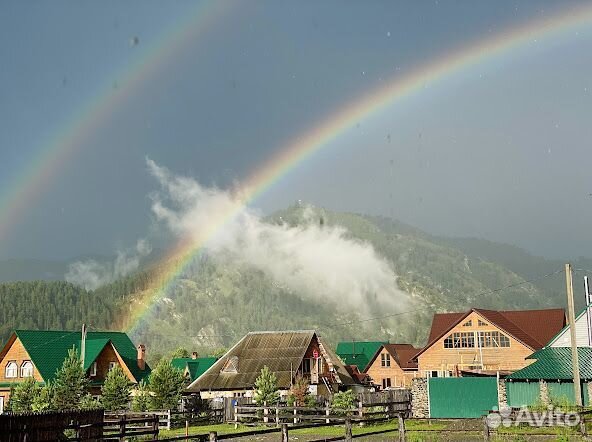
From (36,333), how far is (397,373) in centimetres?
4725

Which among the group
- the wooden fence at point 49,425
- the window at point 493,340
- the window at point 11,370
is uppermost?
the window at point 493,340

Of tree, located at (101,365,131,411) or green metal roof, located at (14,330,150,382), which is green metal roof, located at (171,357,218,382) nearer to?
green metal roof, located at (14,330,150,382)

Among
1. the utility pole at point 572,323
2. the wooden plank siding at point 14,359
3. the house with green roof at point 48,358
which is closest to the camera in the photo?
the utility pole at point 572,323

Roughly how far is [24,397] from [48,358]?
13874 millimetres

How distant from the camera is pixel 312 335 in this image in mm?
67688

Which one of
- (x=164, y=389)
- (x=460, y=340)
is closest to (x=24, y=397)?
(x=164, y=389)

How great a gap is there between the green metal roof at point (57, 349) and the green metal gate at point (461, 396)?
1143 inches

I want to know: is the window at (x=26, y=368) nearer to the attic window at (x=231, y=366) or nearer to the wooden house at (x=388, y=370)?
the attic window at (x=231, y=366)

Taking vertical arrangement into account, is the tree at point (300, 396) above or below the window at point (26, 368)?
below

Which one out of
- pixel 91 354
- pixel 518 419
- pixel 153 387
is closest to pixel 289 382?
pixel 153 387

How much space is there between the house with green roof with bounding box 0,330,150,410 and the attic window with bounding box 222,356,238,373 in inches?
319

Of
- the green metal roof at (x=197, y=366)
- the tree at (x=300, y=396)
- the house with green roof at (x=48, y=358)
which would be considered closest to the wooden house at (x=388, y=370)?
the green metal roof at (x=197, y=366)

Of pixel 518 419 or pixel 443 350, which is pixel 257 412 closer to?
pixel 518 419

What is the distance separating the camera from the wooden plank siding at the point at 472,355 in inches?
2680
